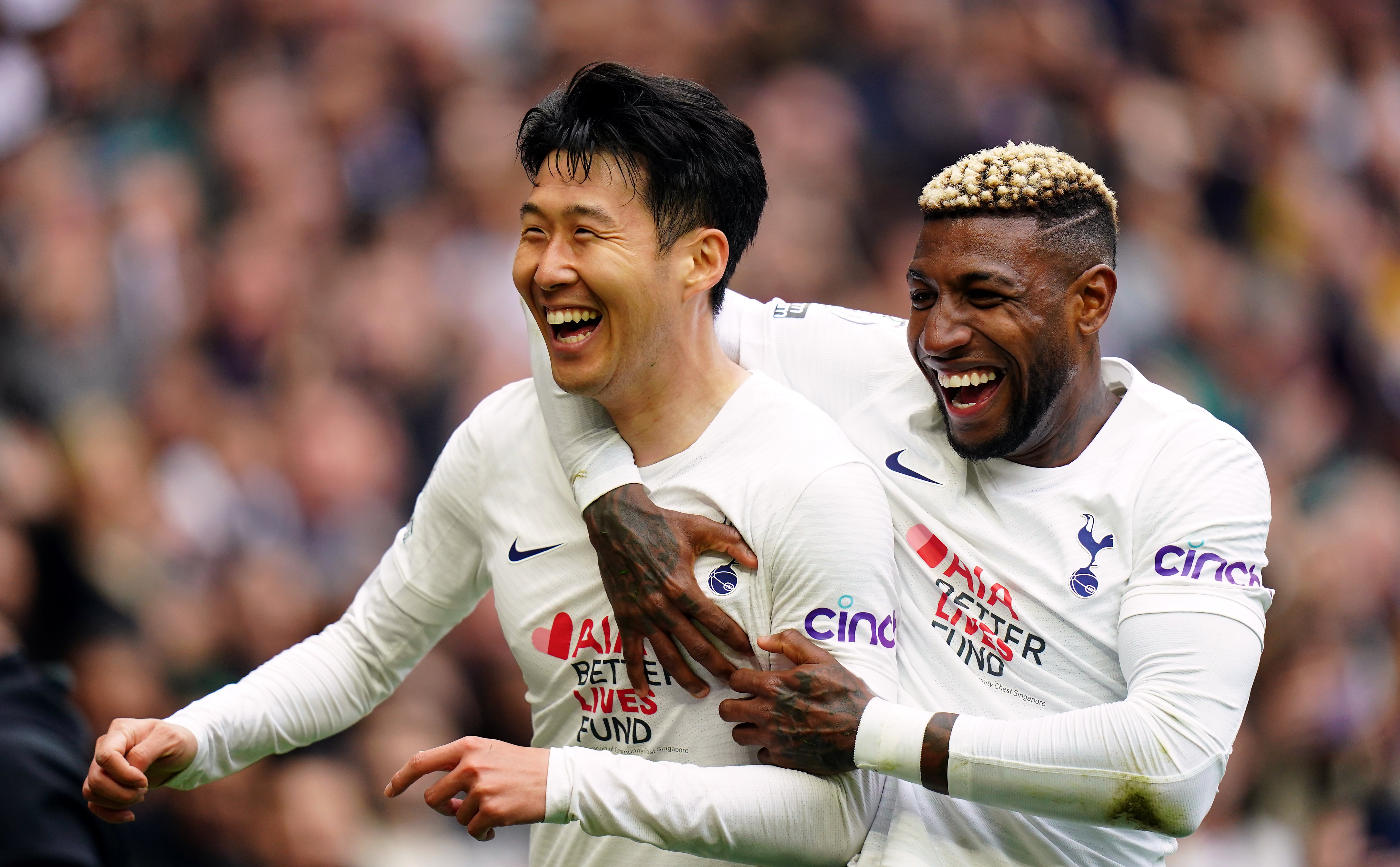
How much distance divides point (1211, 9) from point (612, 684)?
4.56m

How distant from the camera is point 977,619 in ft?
6.97

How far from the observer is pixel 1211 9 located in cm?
548

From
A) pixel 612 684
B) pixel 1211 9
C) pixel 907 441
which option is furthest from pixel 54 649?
pixel 1211 9

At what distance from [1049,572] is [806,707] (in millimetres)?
466

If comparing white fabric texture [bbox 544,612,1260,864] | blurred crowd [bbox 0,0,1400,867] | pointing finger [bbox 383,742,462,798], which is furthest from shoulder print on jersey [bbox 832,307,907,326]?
blurred crowd [bbox 0,0,1400,867]

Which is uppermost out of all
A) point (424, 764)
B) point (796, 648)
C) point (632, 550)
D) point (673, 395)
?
point (673, 395)

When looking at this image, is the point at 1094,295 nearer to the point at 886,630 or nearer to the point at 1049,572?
the point at 1049,572

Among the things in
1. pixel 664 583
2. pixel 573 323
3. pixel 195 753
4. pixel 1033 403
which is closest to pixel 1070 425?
pixel 1033 403

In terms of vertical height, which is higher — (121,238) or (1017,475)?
(121,238)

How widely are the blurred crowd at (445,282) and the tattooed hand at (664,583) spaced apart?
7.46 feet

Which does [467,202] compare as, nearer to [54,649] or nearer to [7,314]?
[7,314]

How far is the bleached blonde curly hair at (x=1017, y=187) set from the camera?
6.92ft

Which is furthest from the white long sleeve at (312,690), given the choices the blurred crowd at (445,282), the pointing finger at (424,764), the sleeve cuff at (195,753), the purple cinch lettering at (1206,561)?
the blurred crowd at (445,282)

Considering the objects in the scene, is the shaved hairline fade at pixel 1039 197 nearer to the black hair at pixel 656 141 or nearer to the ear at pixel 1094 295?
the ear at pixel 1094 295
